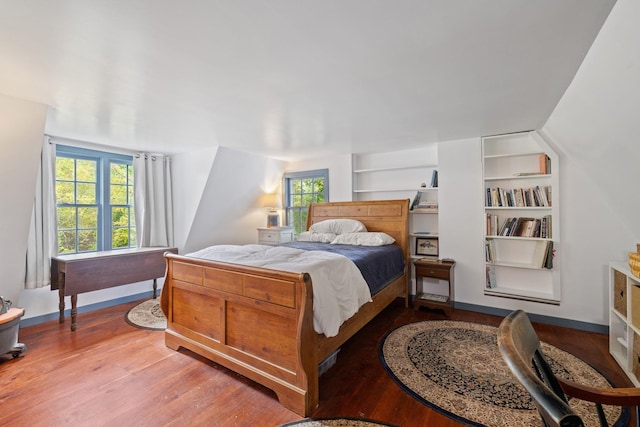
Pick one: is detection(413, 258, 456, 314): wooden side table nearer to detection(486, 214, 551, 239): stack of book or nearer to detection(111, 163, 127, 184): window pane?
detection(486, 214, 551, 239): stack of book

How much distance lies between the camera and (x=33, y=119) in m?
2.35

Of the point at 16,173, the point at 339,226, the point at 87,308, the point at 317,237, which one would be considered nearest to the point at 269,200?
the point at 317,237

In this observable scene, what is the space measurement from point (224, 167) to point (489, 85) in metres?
3.34

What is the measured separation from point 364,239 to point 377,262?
0.76 meters

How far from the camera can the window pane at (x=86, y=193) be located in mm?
3759

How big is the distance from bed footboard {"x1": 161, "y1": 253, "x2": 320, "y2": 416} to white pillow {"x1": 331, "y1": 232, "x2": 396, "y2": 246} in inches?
73.0

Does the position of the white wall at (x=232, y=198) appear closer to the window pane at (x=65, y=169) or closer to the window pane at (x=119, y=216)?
the window pane at (x=119, y=216)

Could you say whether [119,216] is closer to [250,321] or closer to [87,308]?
[87,308]

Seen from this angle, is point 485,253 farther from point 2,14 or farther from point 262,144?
point 2,14

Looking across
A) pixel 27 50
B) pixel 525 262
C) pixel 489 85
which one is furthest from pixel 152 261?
pixel 525 262

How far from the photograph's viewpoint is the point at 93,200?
12.8ft

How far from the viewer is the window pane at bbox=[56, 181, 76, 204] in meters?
3.57

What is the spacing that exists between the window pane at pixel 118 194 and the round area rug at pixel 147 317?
150 centimetres

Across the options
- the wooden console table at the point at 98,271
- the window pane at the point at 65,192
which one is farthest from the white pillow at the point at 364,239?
the window pane at the point at 65,192
